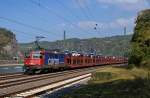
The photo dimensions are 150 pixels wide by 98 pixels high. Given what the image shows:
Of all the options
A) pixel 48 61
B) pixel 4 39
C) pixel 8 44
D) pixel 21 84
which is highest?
pixel 4 39

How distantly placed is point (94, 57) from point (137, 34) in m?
33.8

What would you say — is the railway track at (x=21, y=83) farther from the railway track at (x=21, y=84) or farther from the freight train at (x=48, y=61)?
the freight train at (x=48, y=61)

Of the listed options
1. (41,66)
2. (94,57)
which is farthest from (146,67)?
(94,57)

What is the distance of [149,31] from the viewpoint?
176 feet

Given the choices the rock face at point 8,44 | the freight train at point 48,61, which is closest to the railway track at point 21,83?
the freight train at point 48,61

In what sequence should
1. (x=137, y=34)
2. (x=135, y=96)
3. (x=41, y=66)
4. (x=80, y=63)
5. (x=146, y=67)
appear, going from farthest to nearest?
(x=80, y=63) → (x=137, y=34) → (x=41, y=66) → (x=146, y=67) → (x=135, y=96)

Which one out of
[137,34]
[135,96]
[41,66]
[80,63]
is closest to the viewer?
[135,96]

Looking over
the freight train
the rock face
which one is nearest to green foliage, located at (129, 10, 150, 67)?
the freight train

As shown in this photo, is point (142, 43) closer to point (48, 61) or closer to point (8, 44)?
point (48, 61)

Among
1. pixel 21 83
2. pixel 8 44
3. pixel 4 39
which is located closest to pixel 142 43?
pixel 21 83

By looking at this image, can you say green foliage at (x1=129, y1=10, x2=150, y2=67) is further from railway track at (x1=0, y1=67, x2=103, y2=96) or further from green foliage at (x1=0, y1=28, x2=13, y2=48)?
green foliage at (x1=0, y1=28, x2=13, y2=48)

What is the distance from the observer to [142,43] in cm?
5325

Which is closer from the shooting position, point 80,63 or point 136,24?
point 136,24

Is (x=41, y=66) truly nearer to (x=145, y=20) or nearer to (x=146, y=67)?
(x=146, y=67)
